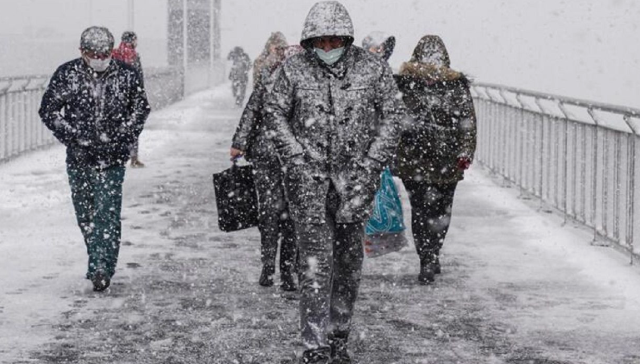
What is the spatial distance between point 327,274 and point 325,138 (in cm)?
69

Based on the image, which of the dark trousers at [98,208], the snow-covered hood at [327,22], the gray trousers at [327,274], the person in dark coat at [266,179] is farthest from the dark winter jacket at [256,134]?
the snow-covered hood at [327,22]

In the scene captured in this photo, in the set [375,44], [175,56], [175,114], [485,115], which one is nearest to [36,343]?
[375,44]

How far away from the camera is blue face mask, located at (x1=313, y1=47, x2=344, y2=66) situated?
228 inches

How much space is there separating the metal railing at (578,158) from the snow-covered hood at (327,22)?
147 inches

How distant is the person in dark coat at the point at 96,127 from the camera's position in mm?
7848

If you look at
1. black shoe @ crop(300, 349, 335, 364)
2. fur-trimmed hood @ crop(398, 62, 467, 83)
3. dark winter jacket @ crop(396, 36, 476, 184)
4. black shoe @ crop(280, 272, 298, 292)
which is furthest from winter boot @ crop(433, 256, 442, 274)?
black shoe @ crop(300, 349, 335, 364)

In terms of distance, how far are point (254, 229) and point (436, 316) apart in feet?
14.3

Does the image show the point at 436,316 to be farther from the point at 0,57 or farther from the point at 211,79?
the point at 0,57

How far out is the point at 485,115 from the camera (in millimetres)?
16984

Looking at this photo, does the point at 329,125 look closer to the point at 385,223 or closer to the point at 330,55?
the point at 330,55

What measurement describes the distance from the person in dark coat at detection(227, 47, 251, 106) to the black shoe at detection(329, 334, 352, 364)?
1188 inches

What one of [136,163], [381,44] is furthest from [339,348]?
[136,163]

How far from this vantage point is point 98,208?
7.93 meters

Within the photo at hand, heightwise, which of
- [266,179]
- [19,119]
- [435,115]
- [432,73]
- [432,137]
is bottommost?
[19,119]
